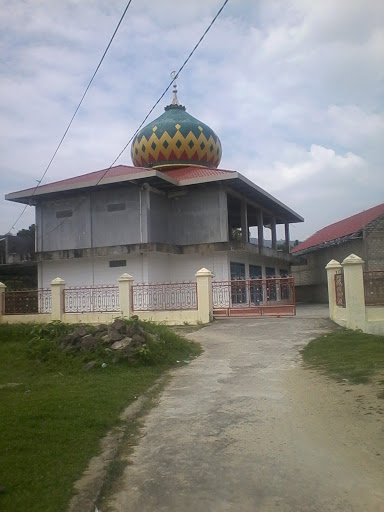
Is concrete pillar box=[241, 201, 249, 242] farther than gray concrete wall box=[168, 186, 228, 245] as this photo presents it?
Yes

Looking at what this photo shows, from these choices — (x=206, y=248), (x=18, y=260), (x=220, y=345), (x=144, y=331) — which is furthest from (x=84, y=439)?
Answer: (x=18, y=260)

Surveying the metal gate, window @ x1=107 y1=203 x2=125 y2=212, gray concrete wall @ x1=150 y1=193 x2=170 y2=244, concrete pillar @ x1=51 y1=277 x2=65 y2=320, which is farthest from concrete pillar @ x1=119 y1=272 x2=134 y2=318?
window @ x1=107 y1=203 x2=125 y2=212

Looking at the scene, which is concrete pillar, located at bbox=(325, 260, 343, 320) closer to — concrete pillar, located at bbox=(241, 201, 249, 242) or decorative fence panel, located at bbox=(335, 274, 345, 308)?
decorative fence panel, located at bbox=(335, 274, 345, 308)

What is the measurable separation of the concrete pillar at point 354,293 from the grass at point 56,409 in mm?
4270

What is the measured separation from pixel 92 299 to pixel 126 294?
1470 millimetres

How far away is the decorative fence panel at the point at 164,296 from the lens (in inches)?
617

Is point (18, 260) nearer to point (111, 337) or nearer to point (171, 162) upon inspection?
point (171, 162)

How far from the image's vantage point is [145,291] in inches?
635

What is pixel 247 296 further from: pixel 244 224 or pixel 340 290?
pixel 244 224

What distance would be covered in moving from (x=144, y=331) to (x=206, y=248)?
10.2 m

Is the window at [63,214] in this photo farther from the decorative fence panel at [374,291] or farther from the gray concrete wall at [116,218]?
the decorative fence panel at [374,291]

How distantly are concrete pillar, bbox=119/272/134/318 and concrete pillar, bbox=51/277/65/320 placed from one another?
2.53m

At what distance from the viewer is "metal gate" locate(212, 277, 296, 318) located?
15719mm

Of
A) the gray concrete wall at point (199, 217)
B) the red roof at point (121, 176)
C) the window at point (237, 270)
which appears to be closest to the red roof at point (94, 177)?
the red roof at point (121, 176)
